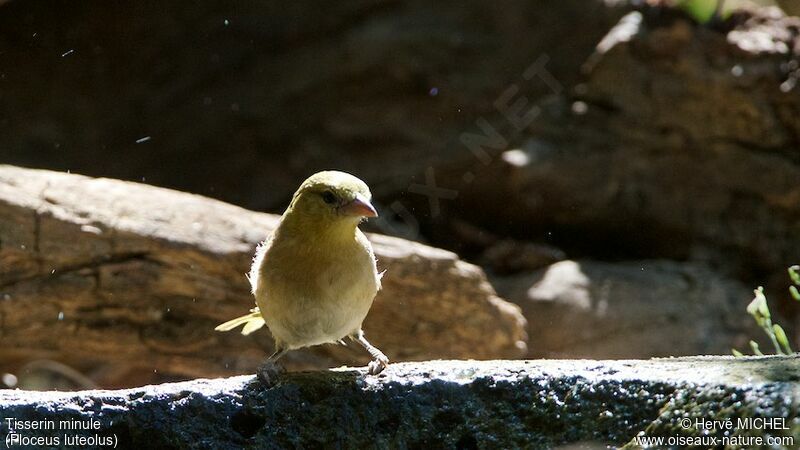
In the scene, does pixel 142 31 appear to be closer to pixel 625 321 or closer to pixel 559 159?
pixel 559 159

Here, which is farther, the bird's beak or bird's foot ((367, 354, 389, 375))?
the bird's beak

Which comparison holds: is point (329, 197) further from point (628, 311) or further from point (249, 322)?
point (628, 311)

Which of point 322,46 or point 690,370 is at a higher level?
point 690,370

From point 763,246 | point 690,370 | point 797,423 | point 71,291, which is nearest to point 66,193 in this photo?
point 71,291

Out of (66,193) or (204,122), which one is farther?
(204,122)

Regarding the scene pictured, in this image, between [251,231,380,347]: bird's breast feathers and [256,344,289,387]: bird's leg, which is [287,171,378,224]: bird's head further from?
[256,344,289,387]: bird's leg

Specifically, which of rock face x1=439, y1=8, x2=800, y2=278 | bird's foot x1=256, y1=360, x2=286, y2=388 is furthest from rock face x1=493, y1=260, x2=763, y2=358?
bird's foot x1=256, y1=360, x2=286, y2=388

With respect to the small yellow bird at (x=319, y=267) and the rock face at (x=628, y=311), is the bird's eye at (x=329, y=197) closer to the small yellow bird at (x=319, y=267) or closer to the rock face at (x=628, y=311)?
the small yellow bird at (x=319, y=267)
